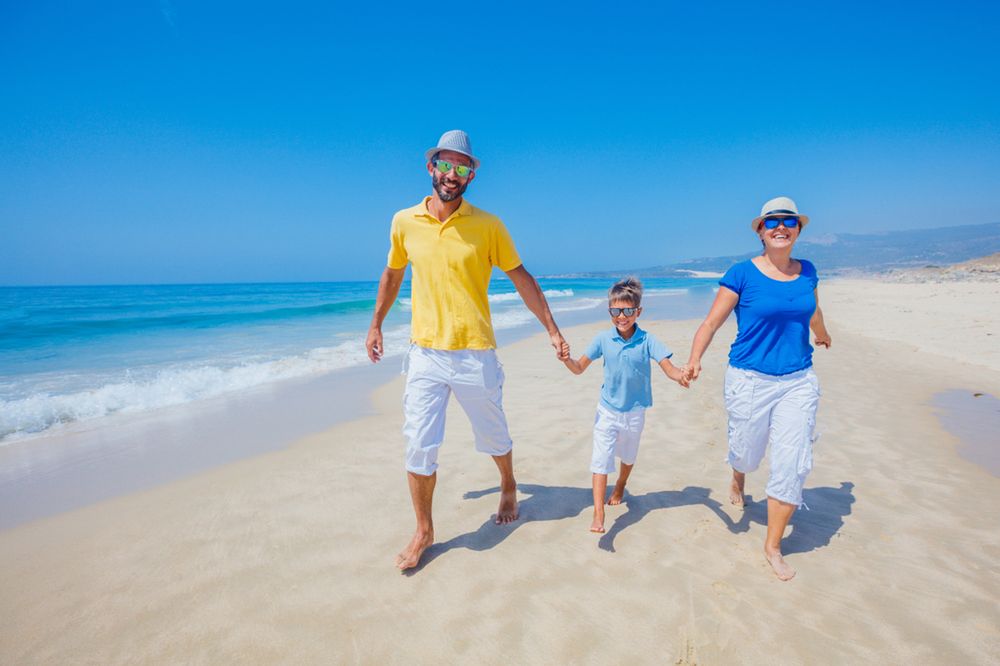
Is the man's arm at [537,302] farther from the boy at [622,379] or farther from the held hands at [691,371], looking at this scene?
the held hands at [691,371]

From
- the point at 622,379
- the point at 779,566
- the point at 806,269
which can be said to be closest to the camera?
the point at 779,566

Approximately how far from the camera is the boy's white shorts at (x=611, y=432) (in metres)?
3.44

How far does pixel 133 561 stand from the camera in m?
3.15

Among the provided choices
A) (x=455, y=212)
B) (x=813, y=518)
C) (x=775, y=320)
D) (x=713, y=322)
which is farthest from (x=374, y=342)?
(x=813, y=518)

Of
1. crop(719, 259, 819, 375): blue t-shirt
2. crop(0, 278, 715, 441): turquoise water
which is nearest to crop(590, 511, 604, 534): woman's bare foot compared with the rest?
crop(719, 259, 819, 375): blue t-shirt

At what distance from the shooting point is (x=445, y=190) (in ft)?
9.96

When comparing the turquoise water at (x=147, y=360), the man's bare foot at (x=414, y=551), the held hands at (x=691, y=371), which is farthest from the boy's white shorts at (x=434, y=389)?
the turquoise water at (x=147, y=360)

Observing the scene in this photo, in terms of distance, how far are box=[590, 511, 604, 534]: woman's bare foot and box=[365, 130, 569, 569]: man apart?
1.14 metres

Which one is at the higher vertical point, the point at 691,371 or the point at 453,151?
the point at 453,151

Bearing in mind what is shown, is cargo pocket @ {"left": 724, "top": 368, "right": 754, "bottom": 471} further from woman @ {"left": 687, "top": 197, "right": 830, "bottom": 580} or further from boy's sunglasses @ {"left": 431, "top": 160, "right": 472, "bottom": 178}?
boy's sunglasses @ {"left": 431, "top": 160, "right": 472, "bottom": 178}

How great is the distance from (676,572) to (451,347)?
197 cm

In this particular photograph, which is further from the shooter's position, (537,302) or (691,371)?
(537,302)

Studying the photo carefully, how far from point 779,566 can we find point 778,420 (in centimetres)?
88

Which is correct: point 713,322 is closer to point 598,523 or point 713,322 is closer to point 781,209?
point 781,209
